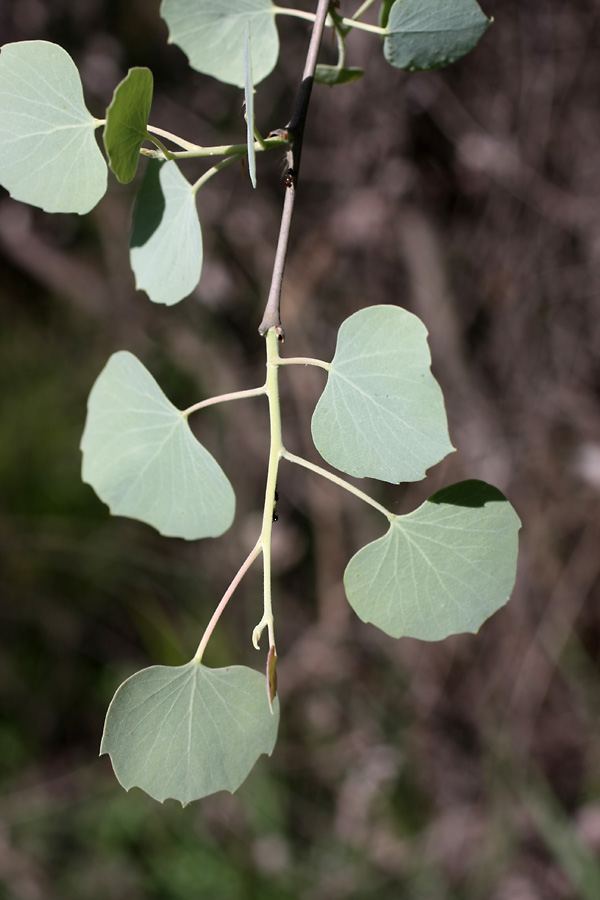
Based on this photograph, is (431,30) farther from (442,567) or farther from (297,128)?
(442,567)

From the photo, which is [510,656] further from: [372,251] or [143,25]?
[143,25]

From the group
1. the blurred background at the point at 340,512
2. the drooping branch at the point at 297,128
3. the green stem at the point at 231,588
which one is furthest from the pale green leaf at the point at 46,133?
the blurred background at the point at 340,512

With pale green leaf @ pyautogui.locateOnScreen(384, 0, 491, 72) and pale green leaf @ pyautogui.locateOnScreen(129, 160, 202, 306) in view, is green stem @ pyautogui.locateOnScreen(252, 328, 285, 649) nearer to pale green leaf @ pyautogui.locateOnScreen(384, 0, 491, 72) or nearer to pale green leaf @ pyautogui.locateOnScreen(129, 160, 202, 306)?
pale green leaf @ pyautogui.locateOnScreen(129, 160, 202, 306)

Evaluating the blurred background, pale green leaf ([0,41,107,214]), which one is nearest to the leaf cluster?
pale green leaf ([0,41,107,214])

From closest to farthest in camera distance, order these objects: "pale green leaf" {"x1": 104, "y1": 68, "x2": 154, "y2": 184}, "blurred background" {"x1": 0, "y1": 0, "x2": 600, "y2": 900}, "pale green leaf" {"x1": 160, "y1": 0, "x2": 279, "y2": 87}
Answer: "pale green leaf" {"x1": 104, "y1": 68, "x2": 154, "y2": 184} < "pale green leaf" {"x1": 160, "y1": 0, "x2": 279, "y2": 87} < "blurred background" {"x1": 0, "y1": 0, "x2": 600, "y2": 900}

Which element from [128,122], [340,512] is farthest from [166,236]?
[340,512]
